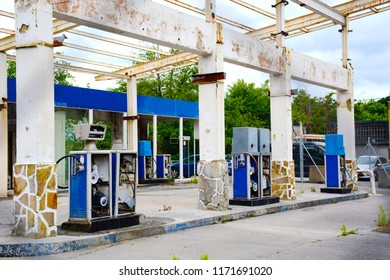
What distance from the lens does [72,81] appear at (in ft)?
164

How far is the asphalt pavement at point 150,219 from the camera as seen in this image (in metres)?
7.81

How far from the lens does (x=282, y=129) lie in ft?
49.6

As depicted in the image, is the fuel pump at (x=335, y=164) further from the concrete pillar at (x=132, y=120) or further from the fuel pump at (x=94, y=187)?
the fuel pump at (x=94, y=187)

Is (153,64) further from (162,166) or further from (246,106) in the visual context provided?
(246,106)

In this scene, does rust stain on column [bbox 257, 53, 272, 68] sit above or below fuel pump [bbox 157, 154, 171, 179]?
above

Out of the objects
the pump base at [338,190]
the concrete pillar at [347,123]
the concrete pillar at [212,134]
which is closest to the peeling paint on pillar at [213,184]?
the concrete pillar at [212,134]

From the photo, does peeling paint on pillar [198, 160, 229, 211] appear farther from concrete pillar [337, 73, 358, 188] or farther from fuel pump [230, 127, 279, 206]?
concrete pillar [337, 73, 358, 188]

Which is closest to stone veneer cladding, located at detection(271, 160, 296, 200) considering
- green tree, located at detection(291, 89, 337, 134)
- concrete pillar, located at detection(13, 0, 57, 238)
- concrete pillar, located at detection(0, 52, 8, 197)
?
concrete pillar, located at detection(13, 0, 57, 238)

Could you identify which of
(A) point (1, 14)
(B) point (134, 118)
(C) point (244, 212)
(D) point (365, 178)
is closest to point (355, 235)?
(C) point (244, 212)

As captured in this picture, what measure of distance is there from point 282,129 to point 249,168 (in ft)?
6.92

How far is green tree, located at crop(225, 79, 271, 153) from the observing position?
47391 millimetres

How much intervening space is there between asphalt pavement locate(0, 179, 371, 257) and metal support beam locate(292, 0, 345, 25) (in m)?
5.54

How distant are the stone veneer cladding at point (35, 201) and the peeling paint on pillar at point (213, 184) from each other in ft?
14.8

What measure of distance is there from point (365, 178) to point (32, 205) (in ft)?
70.6
